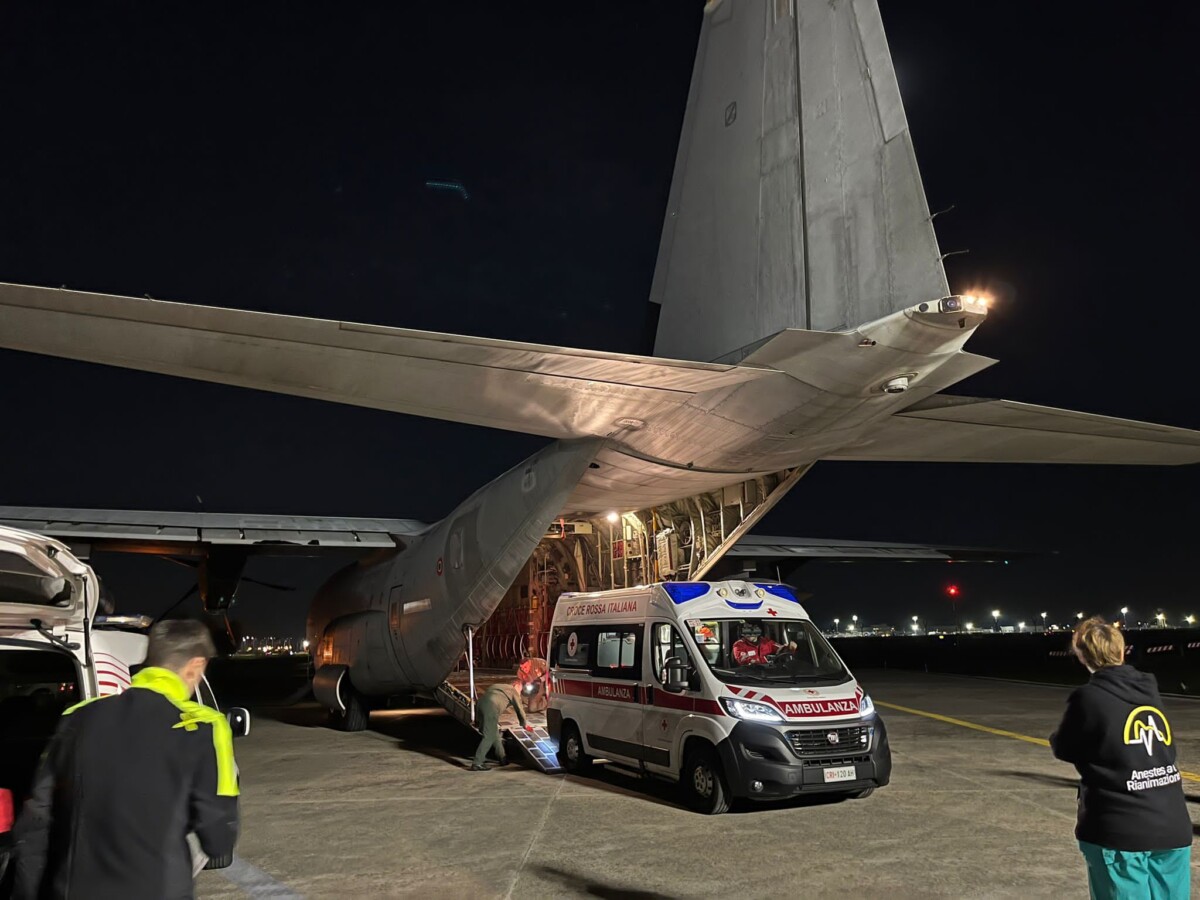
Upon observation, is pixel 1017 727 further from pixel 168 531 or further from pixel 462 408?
pixel 168 531

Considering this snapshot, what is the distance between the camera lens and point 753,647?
30.1 feet

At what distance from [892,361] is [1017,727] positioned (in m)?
8.11

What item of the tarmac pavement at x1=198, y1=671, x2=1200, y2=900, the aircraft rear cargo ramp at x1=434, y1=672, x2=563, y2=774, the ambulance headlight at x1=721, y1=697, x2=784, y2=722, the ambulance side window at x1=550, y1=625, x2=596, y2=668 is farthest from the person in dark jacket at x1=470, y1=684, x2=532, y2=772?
the ambulance headlight at x1=721, y1=697, x2=784, y2=722

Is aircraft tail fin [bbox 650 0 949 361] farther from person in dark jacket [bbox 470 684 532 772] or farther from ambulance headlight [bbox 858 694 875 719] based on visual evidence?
person in dark jacket [bbox 470 684 532 772]

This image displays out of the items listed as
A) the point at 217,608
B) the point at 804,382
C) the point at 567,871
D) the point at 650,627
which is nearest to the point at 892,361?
the point at 804,382

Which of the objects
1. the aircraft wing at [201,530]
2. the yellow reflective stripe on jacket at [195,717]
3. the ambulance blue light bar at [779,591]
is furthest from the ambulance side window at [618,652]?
the aircraft wing at [201,530]

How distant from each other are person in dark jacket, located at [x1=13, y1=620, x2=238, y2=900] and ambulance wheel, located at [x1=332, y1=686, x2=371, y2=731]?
13.7m

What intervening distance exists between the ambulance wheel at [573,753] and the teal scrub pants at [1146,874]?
7354 millimetres

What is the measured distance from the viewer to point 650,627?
929 centimetres

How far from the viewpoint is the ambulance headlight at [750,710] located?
786 cm

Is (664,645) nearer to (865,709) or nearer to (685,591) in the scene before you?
(685,591)

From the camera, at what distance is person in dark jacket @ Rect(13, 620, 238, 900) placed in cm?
251

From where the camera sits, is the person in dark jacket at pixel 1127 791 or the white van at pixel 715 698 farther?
the white van at pixel 715 698

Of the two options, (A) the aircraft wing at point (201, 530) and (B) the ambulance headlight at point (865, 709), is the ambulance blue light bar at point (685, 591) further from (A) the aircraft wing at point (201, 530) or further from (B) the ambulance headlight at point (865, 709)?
(A) the aircraft wing at point (201, 530)
